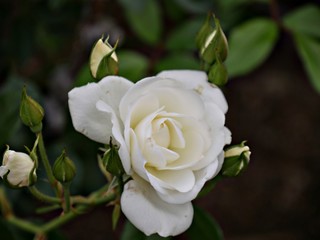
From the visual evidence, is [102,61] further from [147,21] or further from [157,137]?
[147,21]

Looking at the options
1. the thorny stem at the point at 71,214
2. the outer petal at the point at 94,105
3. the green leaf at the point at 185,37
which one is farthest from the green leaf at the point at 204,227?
the green leaf at the point at 185,37

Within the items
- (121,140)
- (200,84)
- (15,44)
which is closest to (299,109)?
(15,44)

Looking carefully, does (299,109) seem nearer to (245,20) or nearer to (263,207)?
(263,207)

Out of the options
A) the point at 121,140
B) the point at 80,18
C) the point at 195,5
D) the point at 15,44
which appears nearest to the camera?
the point at 121,140

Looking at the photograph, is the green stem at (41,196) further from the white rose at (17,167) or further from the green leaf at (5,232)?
the green leaf at (5,232)

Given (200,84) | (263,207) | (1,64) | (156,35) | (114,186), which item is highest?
(200,84)

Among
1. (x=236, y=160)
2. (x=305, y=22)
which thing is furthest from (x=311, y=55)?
(x=236, y=160)
